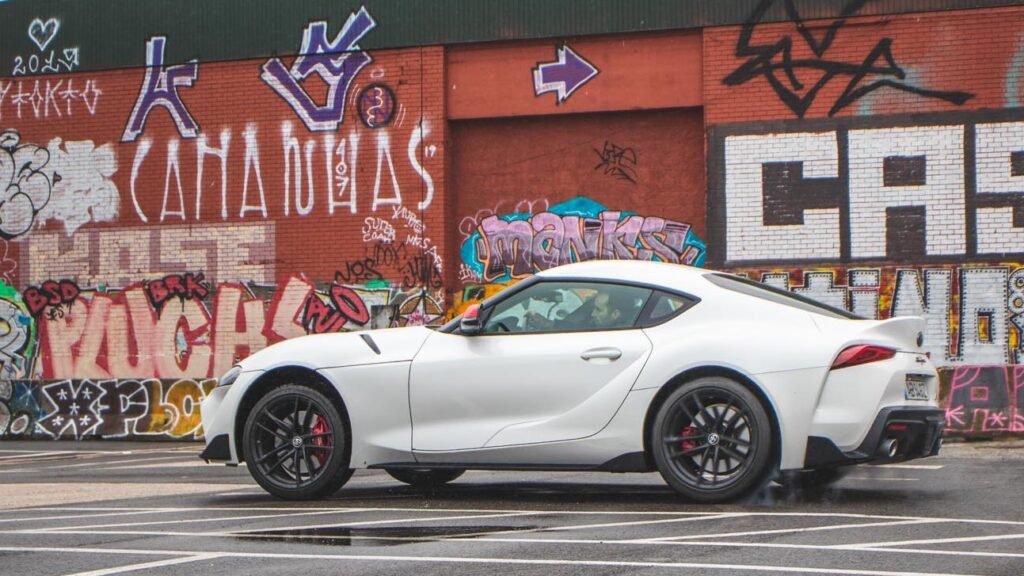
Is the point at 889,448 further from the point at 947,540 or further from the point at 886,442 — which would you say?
the point at 947,540

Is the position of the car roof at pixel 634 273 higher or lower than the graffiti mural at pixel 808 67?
lower

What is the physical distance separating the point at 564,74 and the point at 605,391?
463 inches

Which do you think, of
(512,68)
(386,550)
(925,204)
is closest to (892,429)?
(386,550)

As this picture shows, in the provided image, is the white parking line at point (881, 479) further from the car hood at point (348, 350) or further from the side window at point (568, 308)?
the car hood at point (348, 350)

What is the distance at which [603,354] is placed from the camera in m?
8.33

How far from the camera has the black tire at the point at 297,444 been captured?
29.0ft

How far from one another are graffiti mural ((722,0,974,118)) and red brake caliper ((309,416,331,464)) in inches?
444

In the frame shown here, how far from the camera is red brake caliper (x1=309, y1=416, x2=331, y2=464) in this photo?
8883mm

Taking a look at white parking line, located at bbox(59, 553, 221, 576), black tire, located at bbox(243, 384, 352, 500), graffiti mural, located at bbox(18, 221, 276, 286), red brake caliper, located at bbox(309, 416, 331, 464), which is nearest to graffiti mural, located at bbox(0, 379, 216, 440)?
Answer: graffiti mural, located at bbox(18, 221, 276, 286)

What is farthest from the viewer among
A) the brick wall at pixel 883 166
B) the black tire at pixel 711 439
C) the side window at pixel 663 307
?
the brick wall at pixel 883 166

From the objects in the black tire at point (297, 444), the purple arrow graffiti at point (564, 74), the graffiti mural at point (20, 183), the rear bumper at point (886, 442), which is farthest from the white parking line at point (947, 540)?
the graffiti mural at point (20, 183)

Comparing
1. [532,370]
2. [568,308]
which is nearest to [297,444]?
[532,370]

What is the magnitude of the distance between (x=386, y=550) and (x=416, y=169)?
45.5 feet

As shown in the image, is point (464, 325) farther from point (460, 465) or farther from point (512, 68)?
point (512, 68)
